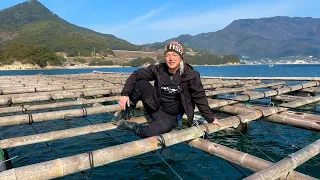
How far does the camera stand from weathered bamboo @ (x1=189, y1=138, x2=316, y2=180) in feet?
14.9

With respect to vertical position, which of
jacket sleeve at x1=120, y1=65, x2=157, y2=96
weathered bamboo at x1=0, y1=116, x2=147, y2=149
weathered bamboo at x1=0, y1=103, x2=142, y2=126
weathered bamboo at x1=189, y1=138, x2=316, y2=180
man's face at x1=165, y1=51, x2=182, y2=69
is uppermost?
man's face at x1=165, y1=51, x2=182, y2=69

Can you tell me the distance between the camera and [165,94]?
6.46 meters

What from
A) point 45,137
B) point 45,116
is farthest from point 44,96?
point 45,137

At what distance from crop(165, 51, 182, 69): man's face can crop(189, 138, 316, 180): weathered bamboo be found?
1.91 m

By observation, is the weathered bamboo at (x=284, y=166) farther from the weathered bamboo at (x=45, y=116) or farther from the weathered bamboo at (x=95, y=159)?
the weathered bamboo at (x=45, y=116)

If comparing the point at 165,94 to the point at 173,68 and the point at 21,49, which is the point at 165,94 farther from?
the point at 21,49

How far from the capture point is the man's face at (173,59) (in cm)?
595

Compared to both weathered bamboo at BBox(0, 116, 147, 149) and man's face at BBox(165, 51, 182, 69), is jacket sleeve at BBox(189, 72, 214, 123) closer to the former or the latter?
man's face at BBox(165, 51, 182, 69)

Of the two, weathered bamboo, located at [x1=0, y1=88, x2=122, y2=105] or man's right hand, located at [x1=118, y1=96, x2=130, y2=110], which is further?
weathered bamboo, located at [x1=0, y1=88, x2=122, y2=105]

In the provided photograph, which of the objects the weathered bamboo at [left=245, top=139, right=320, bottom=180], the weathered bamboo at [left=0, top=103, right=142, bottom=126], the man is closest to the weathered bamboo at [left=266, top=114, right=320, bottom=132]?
the weathered bamboo at [left=245, top=139, right=320, bottom=180]

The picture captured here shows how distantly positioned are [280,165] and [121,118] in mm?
4337

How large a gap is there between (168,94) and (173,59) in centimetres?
97

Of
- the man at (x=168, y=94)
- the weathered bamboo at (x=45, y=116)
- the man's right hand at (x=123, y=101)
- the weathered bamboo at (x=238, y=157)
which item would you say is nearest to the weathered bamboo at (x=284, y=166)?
the weathered bamboo at (x=238, y=157)

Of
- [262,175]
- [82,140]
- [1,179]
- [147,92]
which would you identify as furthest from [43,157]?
[262,175]
